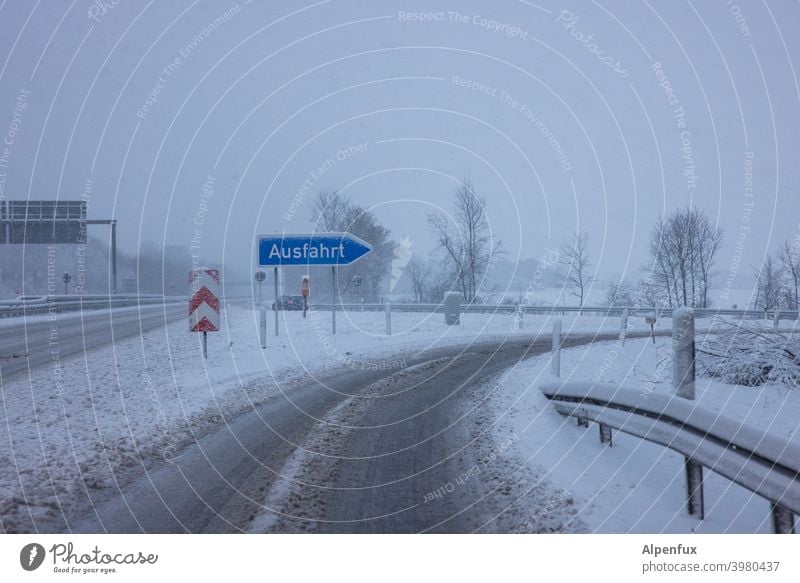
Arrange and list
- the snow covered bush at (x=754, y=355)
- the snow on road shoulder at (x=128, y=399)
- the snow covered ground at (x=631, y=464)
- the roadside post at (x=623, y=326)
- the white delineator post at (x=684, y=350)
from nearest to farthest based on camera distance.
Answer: the snow covered ground at (x=631, y=464) < the snow on road shoulder at (x=128, y=399) < the white delineator post at (x=684, y=350) < the snow covered bush at (x=754, y=355) < the roadside post at (x=623, y=326)

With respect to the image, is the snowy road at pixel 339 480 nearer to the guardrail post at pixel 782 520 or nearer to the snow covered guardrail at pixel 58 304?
the guardrail post at pixel 782 520

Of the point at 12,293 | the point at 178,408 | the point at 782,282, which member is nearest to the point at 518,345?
the point at 782,282

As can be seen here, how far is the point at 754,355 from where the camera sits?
346 inches

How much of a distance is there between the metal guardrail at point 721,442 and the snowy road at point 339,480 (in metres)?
0.88

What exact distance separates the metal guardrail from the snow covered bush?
5718 millimetres

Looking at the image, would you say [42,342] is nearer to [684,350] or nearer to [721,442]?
[684,350]

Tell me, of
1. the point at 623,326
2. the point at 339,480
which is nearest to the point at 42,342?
the point at 339,480

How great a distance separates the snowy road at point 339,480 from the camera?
3453mm

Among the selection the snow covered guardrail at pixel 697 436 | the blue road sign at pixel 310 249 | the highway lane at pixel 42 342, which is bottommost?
the highway lane at pixel 42 342

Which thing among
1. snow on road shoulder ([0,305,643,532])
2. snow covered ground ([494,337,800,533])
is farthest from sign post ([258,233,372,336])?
snow covered ground ([494,337,800,533])

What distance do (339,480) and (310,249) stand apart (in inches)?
378

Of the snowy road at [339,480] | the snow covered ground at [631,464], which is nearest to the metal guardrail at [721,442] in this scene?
the snow covered ground at [631,464]

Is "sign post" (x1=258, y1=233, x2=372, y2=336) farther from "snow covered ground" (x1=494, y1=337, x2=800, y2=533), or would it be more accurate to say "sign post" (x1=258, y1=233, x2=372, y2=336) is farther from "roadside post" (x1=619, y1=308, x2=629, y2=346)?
"roadside post" (x1=619, y1=308, x2=629, y2=346)
